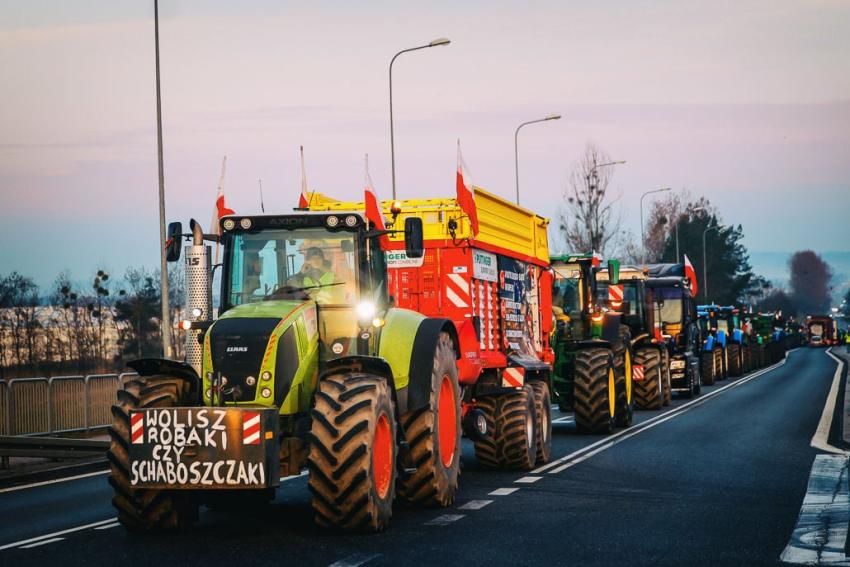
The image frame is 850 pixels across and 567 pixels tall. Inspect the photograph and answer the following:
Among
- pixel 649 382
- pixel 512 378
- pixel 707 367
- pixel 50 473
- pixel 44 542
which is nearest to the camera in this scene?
pixel 44 542

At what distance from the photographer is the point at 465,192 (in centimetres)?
1557

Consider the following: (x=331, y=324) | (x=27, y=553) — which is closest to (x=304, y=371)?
(x=331, y=324)

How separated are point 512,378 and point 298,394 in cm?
614

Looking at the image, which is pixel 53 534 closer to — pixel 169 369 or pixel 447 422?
pixel 169 369

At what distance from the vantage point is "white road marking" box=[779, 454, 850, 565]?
9.66m

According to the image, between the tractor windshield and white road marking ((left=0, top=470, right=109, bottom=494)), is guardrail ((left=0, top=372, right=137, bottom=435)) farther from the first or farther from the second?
the tractor windshield

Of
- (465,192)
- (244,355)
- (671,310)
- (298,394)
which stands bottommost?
(298,394)

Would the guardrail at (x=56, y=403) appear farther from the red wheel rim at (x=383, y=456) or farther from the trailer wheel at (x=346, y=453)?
the trailer wheel at (x=346, y=453)

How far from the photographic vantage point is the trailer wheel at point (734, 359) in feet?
192

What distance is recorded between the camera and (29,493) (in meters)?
15.9

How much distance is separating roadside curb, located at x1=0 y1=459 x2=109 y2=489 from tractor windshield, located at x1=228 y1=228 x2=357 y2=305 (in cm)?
647

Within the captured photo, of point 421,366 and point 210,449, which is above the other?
point 421,366

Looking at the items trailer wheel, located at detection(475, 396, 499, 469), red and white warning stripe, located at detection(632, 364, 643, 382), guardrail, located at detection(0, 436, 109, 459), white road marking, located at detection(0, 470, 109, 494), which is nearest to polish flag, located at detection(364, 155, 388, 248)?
trailer wheel, located at detection(475, 396, 499, 469)

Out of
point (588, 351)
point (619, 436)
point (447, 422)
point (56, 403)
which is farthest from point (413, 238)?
point (56, 403)
